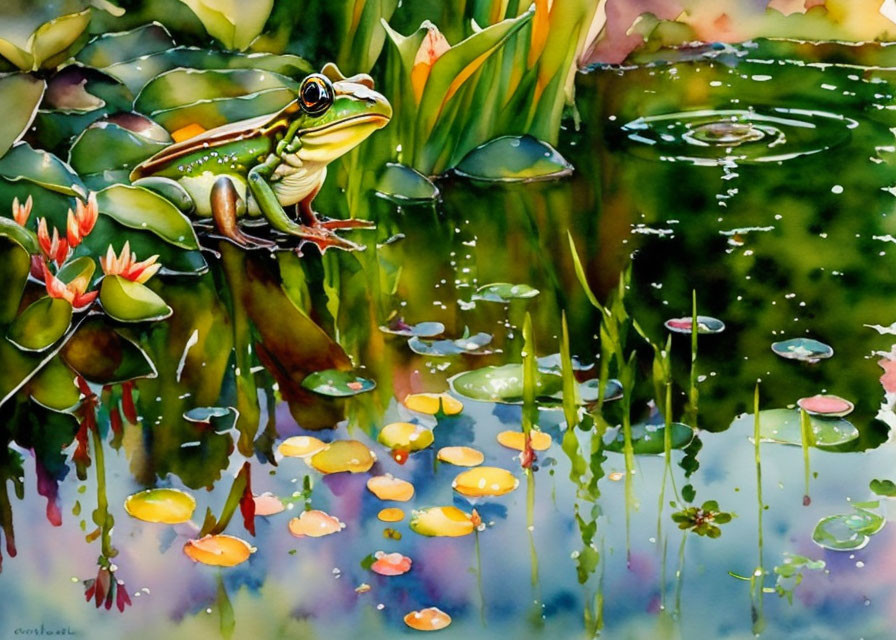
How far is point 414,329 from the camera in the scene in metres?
2.65

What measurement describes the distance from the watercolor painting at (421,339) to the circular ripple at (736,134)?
2 centimetres

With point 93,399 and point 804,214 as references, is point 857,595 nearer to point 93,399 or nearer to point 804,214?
point 93,399

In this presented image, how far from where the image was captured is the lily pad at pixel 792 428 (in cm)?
212

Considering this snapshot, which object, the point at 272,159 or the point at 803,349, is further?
the point at 272,159

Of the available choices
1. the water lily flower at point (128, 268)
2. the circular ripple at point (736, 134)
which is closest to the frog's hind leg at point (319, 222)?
the water lily flower at point (128, 268)

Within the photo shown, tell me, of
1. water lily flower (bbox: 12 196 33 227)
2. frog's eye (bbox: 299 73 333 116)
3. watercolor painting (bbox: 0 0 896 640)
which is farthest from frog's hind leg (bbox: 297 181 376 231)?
water lily flower (bbox: 12 196 33 227)

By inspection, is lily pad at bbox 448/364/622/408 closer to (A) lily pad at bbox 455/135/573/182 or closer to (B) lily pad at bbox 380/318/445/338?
(B) lily pad at bbox 380/318/445/338

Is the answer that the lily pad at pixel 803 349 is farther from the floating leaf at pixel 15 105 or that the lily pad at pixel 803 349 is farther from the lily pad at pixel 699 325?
the floating leaf at pixel 15 105

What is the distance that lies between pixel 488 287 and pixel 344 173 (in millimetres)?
1082

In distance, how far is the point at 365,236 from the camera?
11.2 ft

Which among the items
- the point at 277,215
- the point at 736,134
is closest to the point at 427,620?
the point at 277,215

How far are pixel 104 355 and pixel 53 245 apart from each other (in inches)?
9.7
